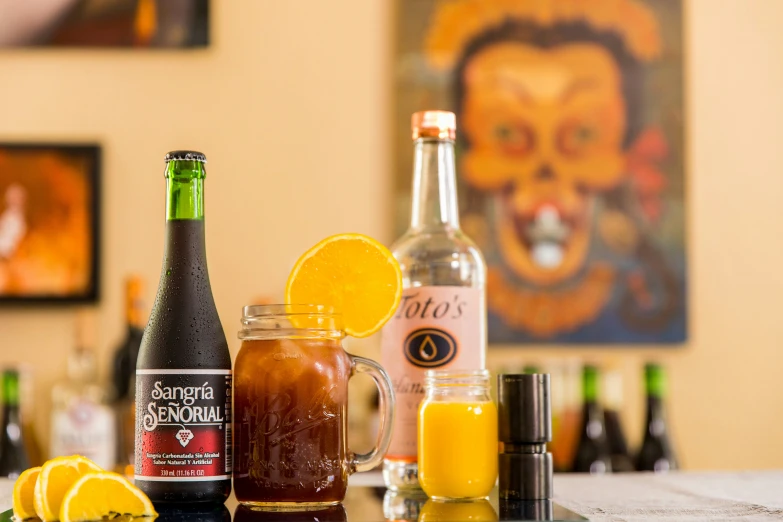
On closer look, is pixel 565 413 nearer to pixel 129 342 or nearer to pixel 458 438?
pixel 129 342

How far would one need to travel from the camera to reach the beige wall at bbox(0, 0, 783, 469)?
91.2 inches

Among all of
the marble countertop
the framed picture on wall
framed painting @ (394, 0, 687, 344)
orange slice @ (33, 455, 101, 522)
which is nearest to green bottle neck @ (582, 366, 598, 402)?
framed painting @ (394, 0, 687, 344)

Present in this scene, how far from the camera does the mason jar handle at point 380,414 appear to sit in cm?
77

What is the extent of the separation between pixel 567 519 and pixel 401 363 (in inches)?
10.5

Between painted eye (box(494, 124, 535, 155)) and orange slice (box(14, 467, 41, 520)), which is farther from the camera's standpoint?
painted eye (box(494, 124, 535, 155))

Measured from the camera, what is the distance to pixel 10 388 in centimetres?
204

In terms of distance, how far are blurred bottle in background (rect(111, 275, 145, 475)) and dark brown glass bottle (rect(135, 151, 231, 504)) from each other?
1216 millimetres

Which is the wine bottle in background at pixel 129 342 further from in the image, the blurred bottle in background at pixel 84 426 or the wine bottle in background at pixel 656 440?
the wine bottle in background at pixel 656 440

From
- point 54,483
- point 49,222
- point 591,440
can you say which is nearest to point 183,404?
point 54,483

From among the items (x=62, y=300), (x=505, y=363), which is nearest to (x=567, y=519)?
(x=505, y=363)

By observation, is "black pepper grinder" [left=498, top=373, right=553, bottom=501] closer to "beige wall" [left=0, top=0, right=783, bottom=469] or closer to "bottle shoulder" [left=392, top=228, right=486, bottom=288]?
"bottle shoulder" [left=392, top=228, right=486, bottom=288]

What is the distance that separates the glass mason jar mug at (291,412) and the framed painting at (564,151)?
1585 mm

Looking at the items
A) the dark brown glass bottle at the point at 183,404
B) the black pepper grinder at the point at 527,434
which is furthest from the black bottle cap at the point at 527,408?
the dark brown glass bottle at the point at 183,404

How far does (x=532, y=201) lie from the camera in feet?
7.80
